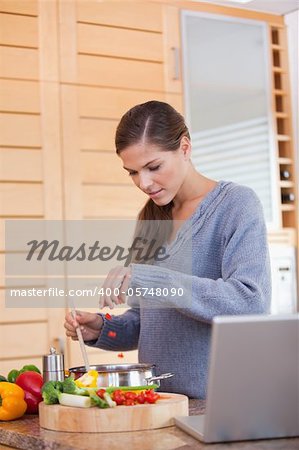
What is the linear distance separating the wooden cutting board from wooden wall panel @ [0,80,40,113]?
203 cm

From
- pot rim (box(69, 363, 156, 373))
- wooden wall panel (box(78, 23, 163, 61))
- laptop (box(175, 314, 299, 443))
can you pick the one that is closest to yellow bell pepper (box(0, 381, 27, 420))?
pot rim (box(69, 363, 156, 373))

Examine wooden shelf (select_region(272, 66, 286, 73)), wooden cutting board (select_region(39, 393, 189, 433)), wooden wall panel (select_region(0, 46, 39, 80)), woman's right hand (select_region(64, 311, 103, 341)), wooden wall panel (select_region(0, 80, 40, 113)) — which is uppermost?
wooden shelf (select_region(272, 66, 286, 73))

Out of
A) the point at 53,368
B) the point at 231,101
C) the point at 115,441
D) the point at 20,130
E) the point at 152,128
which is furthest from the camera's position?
the point at 231,101

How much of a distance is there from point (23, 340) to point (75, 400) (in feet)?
5.72

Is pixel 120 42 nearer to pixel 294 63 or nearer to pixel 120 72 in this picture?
pixel 120 72

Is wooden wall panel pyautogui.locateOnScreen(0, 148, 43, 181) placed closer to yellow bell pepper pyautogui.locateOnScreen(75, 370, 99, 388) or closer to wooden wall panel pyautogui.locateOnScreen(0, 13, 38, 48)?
wooden wall panel pyautogui.locateOnScreen(0, 13, 38, 48)

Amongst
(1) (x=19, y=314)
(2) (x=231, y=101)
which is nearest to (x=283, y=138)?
(2) (x=231, y=101)

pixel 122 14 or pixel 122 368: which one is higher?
pixel 122 14

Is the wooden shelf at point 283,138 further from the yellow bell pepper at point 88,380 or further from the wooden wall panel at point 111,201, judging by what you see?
the yellow bell pepper at point 88,380

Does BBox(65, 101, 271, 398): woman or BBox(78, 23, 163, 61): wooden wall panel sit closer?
BBox(65, 101, 271, 398): woman

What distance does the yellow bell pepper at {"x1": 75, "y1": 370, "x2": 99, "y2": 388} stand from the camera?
6.09ft

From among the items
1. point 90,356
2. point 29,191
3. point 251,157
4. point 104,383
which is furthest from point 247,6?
point 104,383

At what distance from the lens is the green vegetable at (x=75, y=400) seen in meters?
1.76

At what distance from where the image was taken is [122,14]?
3.81 m
